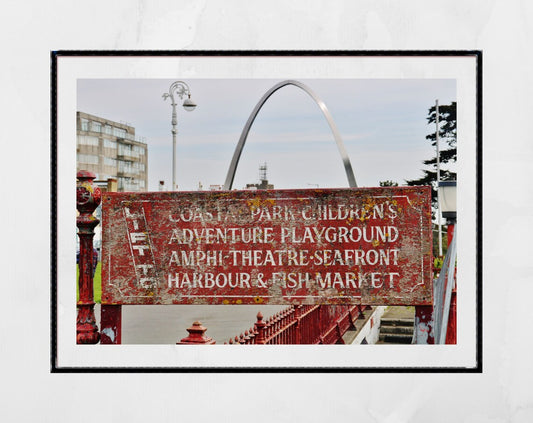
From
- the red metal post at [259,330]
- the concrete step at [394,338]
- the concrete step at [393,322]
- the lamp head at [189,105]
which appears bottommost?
the concrete step at [394,338]

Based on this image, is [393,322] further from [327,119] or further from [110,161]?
[110,161]

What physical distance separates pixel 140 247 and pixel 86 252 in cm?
50

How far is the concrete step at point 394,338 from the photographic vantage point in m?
15.9

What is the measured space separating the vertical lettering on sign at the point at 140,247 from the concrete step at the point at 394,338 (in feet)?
40.7

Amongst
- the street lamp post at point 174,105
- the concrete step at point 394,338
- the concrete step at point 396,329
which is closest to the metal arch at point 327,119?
the street lamp post at point 174,105

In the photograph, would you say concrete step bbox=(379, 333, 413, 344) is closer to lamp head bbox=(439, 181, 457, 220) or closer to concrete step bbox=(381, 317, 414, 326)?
concrete step bbox=(381, 317, 414, 326)

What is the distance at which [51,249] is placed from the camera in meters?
4.24

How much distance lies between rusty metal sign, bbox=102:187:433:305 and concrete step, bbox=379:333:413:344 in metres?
12.0

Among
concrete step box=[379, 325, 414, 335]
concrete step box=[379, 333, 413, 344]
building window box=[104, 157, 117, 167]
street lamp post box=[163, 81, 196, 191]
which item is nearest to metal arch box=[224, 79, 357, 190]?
street lamp post box=[163, 81, 196, 191]

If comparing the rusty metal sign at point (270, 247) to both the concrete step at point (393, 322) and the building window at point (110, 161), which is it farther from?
the building window at point (110, 161)

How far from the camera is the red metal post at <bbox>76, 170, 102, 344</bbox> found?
472cm

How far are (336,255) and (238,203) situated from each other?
88 cm

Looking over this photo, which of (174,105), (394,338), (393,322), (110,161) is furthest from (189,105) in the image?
(110,161)
